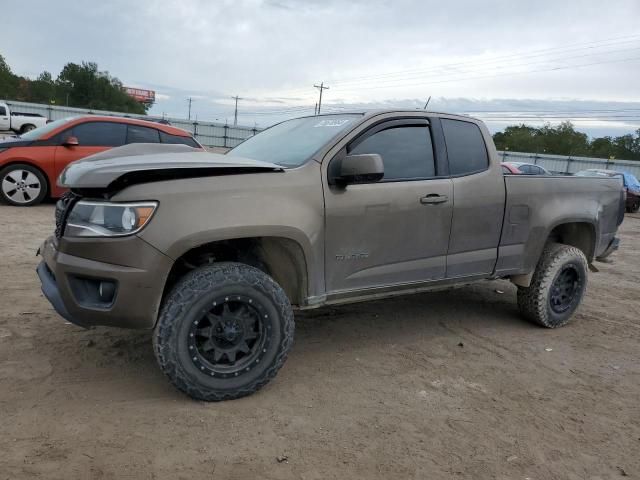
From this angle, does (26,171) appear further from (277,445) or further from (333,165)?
(277,445)

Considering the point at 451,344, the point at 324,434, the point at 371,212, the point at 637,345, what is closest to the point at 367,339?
the point at 451,344

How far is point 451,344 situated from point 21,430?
3.05 metres

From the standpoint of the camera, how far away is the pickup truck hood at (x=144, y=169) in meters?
2.78

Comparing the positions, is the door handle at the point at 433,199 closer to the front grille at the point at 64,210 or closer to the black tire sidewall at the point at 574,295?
the black tire sidewall at the point at 574,295

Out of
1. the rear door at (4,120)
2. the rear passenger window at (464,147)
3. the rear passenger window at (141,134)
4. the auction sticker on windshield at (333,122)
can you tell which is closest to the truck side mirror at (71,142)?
the rear passenger window at (141,134)

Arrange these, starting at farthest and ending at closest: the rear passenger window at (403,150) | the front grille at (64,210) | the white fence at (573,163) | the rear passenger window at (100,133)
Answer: the white fence at (573,163) < the rear passenger window at (100,133) < the rear passenger window at (403,150) < the front grille at (64,210)

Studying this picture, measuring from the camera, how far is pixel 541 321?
15.7 feet

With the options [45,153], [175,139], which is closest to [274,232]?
[45,153]

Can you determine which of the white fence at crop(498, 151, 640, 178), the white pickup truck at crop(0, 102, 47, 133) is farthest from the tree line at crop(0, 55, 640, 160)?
the white pickup truck at crop(0, 102, 47, 133)

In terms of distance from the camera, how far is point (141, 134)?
9.20 m

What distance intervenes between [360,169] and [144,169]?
4.11 feet

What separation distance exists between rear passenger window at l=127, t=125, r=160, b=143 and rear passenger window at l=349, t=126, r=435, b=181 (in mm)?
6338

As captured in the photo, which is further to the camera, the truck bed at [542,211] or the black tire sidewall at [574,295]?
the black tire sidewall at [574,295]

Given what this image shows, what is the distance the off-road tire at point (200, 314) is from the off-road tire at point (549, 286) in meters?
2.60
